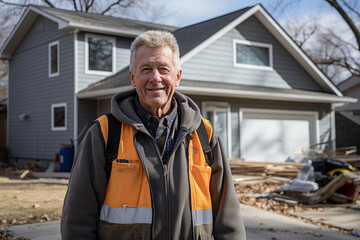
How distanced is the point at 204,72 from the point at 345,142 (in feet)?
38.8

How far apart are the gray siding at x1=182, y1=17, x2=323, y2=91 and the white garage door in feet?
3.97

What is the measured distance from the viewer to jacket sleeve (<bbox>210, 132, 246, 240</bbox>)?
8.39 feet

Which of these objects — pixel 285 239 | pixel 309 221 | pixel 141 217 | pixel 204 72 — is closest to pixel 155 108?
pixel 141 217

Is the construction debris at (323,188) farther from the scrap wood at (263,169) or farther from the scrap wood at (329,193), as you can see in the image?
the scrap wood at (263,169)

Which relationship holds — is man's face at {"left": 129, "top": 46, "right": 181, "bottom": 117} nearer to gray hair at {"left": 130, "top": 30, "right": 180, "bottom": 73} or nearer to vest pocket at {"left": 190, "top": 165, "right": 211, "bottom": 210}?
Answer: gray hair at {"left": 130, "top": 30, "right": 180, "bottom": 73}

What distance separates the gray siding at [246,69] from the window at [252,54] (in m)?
0.18

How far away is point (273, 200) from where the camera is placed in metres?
9.06

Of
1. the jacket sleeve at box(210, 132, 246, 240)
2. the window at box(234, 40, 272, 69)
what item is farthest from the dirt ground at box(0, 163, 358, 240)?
the window at box(234, 40, 272, 69)

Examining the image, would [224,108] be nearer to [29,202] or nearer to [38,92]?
[38,92]

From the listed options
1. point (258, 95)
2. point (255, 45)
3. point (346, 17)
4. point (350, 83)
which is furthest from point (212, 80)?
point (350, 83)

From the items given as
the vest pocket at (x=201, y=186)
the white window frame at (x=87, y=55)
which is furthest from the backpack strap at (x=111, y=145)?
the white window frame at (x=87, y=55)

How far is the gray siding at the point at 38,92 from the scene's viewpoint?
1630cm

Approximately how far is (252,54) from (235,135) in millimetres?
3304

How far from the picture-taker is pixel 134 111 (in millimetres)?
2551
